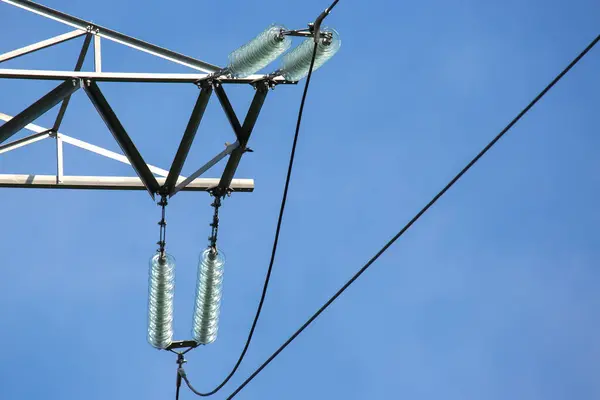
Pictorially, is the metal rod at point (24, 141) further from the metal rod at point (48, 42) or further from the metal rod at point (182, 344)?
the metal rod at point (182, 344)

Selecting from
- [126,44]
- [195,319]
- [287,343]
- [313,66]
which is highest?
[126,44]

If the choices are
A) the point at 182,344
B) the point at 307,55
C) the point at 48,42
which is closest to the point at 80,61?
the point at 48,42

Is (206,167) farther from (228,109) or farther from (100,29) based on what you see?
(100,29)

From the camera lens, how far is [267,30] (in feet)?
32.1

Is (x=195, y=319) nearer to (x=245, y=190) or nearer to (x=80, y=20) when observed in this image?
(x=245, y=190)

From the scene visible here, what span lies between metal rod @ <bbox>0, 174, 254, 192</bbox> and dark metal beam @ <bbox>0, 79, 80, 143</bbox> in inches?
64.7

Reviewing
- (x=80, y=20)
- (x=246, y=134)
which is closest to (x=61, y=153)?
(x=80, y=20)

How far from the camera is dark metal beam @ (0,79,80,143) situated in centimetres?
1080

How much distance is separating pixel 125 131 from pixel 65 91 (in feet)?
2.11

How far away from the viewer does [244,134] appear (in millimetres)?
11336

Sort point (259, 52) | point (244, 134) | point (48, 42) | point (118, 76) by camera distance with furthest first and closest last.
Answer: point (48, 42) < point (244, 134) < point (118, 76) < point (259, 52)

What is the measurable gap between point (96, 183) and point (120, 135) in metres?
1.63

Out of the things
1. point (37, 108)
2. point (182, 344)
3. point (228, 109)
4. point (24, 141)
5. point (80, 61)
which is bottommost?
point (182, 344)

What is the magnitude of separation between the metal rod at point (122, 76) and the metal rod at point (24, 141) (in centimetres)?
207
